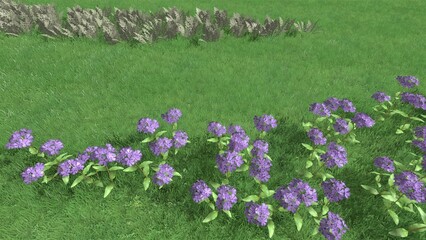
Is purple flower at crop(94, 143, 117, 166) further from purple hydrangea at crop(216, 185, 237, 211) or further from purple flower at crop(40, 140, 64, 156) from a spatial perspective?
purple hydrangea at crop(216, 185, 237, 211)

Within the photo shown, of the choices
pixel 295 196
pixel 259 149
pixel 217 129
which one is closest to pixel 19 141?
pixel 217 129

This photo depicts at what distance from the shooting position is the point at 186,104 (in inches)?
236

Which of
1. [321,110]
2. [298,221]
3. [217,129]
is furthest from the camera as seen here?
[321,110]

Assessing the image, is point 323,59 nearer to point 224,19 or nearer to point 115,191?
point 224,19

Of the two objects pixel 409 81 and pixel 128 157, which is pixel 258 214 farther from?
pixel 409 81

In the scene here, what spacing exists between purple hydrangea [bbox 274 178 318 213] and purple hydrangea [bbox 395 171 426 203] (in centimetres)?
109

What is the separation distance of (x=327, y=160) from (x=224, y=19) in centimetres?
633

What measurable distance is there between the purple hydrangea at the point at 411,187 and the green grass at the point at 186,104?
578mm

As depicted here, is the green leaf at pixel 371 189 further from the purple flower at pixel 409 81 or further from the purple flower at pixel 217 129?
the purple flower at pixel 409 81

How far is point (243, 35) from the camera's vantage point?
895cm

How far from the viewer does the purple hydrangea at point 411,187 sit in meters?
3.60

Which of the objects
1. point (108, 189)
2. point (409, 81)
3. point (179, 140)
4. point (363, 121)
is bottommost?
point (108, 189)

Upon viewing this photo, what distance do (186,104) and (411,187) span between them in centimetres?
387

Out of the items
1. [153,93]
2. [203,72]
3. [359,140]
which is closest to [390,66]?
[359,140]
